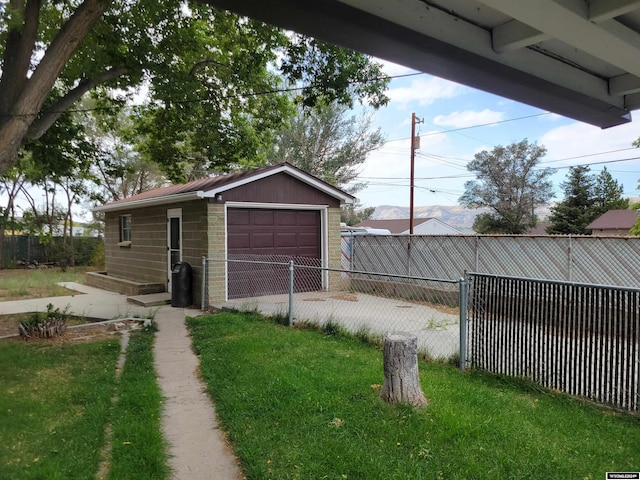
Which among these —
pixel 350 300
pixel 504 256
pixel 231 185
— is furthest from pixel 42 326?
pixel 504 256

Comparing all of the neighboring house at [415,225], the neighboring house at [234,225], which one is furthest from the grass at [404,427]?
the neighboring house at [415,225]

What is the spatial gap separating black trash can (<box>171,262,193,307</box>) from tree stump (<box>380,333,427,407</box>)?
714 centimetres

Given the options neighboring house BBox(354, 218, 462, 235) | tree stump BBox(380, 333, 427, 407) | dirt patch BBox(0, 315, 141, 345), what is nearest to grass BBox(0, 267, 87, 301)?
dirt patch BBox(0, 315, 141, 345)

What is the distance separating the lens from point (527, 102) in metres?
2.62

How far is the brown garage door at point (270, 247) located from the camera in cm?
1042

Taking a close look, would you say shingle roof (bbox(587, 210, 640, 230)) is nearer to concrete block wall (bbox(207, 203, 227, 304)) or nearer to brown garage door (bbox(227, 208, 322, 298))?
brown garage door (bbox(227, 208, 322, 298))

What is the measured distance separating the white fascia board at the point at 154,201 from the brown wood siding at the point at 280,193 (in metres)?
0.71

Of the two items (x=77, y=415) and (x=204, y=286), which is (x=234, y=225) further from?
(x=77, y=415)

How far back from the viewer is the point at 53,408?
386cm

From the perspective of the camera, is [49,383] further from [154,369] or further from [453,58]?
[453,58]

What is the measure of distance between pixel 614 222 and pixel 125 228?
1261 inches

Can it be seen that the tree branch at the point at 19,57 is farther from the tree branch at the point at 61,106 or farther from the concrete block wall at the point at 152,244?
the concrete block wall at the point at 152,244

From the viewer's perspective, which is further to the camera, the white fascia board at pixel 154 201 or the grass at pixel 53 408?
the white fascia board at pixel 154 201

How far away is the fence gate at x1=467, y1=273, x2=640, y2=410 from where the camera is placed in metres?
3.85
